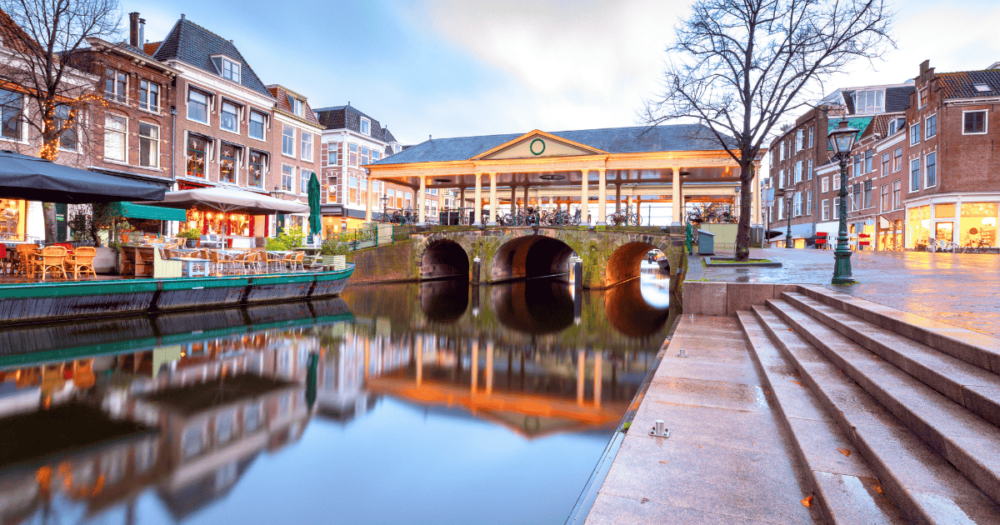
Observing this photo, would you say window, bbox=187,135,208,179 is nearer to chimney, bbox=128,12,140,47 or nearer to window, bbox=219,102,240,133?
window, bbox=219,102,240,133

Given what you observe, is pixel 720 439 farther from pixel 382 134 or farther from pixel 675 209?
pixel 382 134

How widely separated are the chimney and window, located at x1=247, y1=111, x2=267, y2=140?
560cm

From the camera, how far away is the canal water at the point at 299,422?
145 inches

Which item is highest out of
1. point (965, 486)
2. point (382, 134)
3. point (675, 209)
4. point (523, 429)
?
point (382, 134)

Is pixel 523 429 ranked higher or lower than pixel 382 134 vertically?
lower

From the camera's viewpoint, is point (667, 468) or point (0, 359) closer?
point (667, 468)

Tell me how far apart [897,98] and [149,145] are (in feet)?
155

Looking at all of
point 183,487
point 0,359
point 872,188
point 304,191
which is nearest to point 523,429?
point 183,487

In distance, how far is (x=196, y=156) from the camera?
24.1 meters

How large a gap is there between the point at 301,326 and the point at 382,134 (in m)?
33.6

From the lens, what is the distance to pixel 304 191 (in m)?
31.7

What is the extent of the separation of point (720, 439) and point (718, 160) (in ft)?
70.1

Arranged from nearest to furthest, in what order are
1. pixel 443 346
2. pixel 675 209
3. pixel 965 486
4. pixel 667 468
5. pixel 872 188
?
pixel 965 486
pixel 667 468
pixel 443 346
pixel 675 209
pixel 872 188

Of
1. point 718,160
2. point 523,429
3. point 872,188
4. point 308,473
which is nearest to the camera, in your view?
point 308,473
